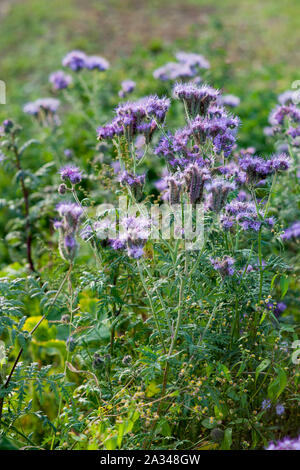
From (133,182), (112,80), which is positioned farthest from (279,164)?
(112,80)

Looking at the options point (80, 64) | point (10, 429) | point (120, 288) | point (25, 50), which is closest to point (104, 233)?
point (120, 288)

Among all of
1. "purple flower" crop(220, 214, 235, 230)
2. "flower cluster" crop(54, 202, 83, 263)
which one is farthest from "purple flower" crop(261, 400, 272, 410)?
"flower cluster" crop(54, 202, 83, 263)

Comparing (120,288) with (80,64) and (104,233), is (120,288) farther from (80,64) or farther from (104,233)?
(80,64)

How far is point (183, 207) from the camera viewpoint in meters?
1.95

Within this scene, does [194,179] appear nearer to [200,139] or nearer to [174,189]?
[174,189]

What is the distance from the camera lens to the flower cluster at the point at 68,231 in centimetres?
167

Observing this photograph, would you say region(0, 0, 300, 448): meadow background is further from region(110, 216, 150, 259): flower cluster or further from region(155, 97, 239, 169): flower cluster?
region(155, 97, 239, 169): flower cluster

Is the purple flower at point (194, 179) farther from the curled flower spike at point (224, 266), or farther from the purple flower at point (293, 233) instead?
the purple flower at point (293, 233)

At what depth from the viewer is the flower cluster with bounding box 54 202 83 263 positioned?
167cm

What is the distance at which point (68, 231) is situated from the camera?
1.68 metres

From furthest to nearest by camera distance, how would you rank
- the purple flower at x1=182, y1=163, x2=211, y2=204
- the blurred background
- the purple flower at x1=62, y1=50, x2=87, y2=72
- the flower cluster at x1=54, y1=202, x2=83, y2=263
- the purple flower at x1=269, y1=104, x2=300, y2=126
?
the blurred background
the purple flower at x1=62, y1=50, x2=87, y2=72
the purple flower at x1=269, y1=104, x2=300, y2=126
the purple flower at x1=182, y1=163, x2=211, y2=204
the flower cluster at x1=54, y1=202, x2=83, y2=263

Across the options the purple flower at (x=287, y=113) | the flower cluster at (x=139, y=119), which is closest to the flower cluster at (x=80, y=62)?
the purple flower at (x=287, y=113)

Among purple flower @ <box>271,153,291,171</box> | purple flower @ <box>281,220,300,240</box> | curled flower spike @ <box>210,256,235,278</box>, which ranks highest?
purple flower @ <box>271,153,291,171</box>
